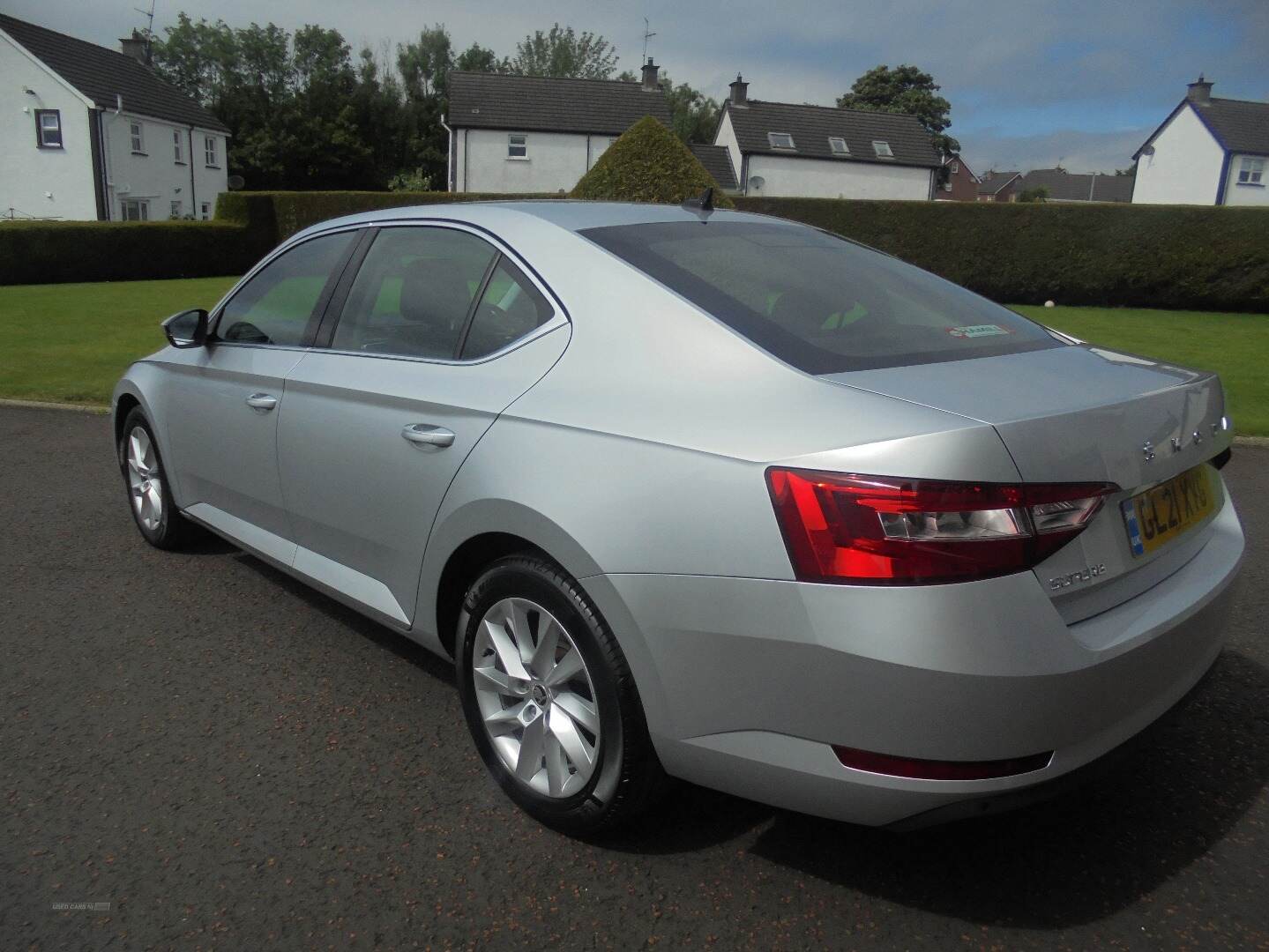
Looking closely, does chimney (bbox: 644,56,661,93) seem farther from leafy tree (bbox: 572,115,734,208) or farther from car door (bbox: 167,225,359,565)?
car door (bbox: 167,225,359,565)

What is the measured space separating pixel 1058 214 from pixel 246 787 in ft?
84.4

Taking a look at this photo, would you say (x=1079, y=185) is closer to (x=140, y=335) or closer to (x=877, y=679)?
(x=140, y=335)

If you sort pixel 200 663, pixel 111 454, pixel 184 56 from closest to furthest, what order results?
pixel 200 663
pixel 111 454
pixel 184 56

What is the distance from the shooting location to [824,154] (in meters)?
52.2

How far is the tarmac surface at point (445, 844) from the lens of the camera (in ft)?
7.82

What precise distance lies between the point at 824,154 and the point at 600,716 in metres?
53.4

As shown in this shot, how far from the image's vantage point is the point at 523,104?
4875 cm

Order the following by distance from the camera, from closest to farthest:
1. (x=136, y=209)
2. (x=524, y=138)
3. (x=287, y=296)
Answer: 1. (x=287, y=296)
2. (x=136, y=209)
3. (x=524, y=138)

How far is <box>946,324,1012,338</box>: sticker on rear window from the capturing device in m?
2.85

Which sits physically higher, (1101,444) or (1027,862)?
(1101,444)

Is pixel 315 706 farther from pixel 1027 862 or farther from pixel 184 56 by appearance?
pixel 184 56

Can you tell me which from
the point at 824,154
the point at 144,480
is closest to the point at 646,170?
the point at 144,480

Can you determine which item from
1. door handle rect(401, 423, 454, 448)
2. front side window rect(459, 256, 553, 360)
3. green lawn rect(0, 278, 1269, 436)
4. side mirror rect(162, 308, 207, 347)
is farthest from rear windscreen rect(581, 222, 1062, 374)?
green lawn rect(0, 278, 1269, 436)

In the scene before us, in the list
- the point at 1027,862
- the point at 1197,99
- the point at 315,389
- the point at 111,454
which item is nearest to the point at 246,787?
the point at 315,389
